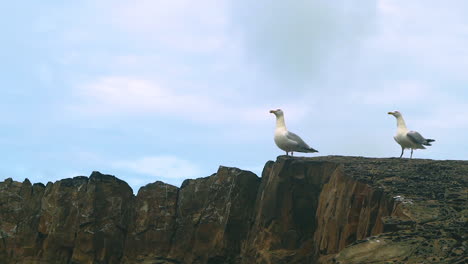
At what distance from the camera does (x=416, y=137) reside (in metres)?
21.3

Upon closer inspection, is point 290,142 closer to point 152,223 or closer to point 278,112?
point 278,112

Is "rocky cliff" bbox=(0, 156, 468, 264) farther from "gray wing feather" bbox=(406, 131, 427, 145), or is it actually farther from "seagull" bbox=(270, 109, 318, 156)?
"gray wing feather" bbox=(406, 131, 427, 145)

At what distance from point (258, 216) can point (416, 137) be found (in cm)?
513

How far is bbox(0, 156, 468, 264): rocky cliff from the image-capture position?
1469 cm

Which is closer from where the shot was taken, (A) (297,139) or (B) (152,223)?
(A) (297,139)

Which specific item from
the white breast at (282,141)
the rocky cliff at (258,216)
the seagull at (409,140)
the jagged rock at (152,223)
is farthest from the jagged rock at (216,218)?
the seagull at (409,140)

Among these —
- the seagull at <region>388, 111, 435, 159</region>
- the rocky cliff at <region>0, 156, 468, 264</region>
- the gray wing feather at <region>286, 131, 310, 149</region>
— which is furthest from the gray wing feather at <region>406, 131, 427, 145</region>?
the gray wing feather at <region>286, 131, 310, 149</region>

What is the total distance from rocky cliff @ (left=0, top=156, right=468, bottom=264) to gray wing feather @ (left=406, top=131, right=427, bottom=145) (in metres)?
1.19

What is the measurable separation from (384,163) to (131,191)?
959cm

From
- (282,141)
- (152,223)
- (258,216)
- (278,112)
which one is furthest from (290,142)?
(152,223)

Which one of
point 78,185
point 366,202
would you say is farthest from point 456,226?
point 78,185

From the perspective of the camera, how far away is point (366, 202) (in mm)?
16797

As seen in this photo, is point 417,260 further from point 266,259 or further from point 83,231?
point 83,231

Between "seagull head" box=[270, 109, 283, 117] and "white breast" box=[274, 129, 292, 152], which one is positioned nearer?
"white breast" box=[274, 129, 292, 152]
